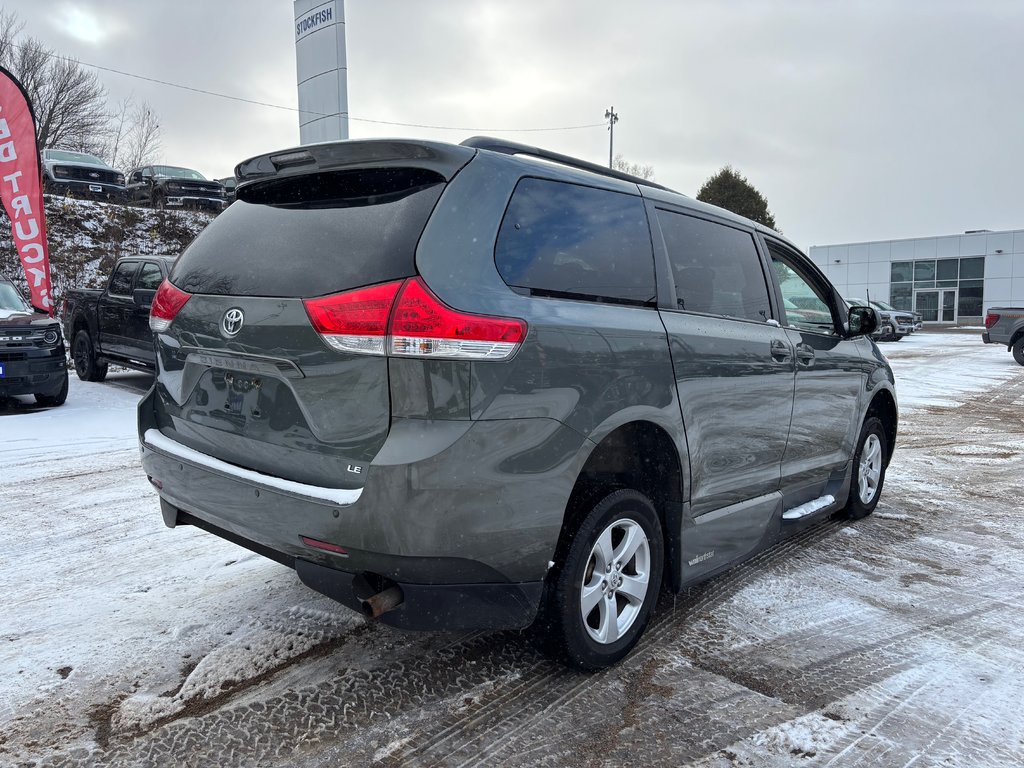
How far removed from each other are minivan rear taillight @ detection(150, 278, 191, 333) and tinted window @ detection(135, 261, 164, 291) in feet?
25.4

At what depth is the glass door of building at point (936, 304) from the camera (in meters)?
42.8

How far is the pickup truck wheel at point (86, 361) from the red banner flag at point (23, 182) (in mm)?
612

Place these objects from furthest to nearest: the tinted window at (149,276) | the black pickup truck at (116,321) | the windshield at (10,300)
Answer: the tinted window at (149,276), the black pickup truck at (116,321), the windshield at (10,300)

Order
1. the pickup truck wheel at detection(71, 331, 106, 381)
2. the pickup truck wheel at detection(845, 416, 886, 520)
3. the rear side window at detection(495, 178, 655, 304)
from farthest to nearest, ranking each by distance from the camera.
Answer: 1. the pickup truck wheel at detection(71, 331, 106, 381)
2. the pickup truck wheel at detection(845, 416, 886, 520)
3. the rear side window at detection(495, 178, 655, 304)

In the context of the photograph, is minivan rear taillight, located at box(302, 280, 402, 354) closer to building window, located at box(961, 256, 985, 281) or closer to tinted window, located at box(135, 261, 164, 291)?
tinted window, located at box(135, 261, 164, 291)

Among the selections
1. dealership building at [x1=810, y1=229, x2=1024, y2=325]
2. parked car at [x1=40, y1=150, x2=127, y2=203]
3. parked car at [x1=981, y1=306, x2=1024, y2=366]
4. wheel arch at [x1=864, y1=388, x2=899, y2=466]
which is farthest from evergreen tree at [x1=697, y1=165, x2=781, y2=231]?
wheel arch at [x1=864, y1=388, x2=899, y2=466]

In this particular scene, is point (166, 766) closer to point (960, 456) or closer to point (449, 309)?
point (449, 309)

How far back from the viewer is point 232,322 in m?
2.73

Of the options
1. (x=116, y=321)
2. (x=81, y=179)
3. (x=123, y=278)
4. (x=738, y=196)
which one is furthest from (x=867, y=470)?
(x=738, y=196)

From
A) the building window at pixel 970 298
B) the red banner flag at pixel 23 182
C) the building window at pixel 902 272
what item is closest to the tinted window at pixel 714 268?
the red banner flag at pixel 23 182

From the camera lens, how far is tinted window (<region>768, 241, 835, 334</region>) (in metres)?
4.29

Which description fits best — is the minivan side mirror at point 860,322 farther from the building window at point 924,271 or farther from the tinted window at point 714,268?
the building window at point 924,271

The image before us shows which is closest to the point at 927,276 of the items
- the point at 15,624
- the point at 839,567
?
the point at 839,567

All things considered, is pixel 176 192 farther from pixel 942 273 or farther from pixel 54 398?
pixel 942 273
